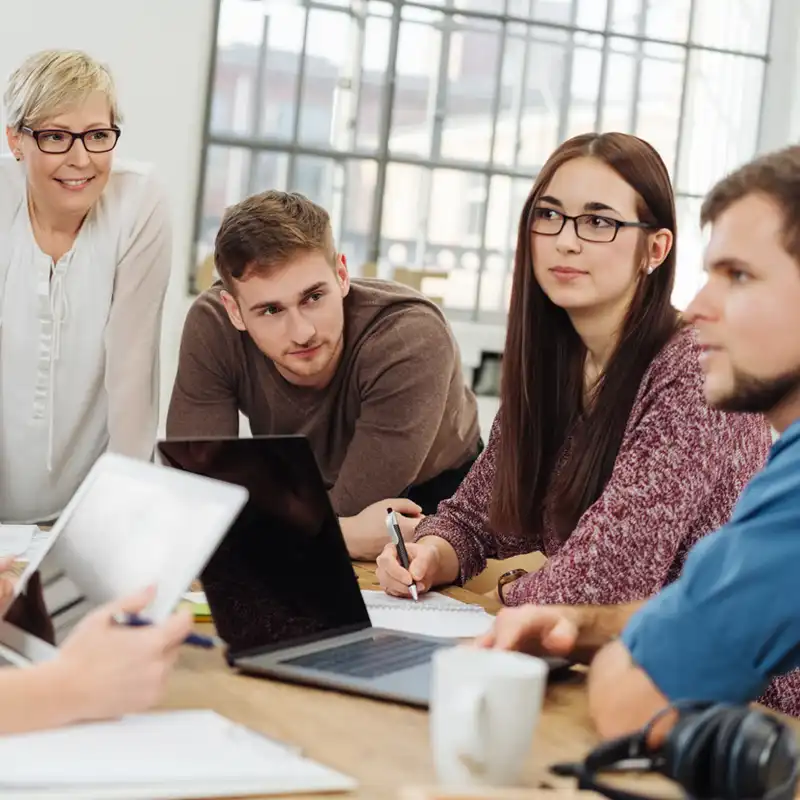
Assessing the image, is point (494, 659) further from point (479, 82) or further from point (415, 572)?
point (479, 82)

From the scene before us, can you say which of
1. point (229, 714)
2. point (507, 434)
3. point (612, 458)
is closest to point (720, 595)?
point (229, 714)

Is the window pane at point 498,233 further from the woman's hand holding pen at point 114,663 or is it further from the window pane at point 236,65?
the woman's hand holding pen at point 114,663

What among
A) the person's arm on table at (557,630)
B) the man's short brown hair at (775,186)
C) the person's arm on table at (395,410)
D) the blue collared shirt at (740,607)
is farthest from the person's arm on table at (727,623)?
the person's arm on table at (395,410)

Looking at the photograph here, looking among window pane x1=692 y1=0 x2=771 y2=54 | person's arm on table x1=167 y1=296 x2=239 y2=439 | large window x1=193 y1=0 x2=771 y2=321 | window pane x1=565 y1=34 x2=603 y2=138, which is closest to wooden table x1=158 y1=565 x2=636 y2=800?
person's arm on table x1=167 y1=296 x2=239 y2=439

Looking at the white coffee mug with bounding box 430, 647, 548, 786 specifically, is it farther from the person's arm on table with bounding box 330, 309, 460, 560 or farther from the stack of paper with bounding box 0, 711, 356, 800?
the person's arm on table with bounding box 330, 309, 460, 560

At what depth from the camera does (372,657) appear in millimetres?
1337

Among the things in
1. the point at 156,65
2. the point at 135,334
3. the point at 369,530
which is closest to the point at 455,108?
the point at 156,65

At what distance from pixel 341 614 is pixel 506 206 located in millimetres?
5168

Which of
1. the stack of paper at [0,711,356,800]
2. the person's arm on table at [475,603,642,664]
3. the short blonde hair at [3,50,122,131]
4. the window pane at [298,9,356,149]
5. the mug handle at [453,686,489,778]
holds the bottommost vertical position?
the stack of paper at [0,711,356,800]

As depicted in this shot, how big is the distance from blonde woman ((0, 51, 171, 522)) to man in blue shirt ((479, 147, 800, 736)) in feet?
4.62

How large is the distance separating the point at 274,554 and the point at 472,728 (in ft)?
1.69

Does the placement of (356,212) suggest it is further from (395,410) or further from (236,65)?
(395,410)

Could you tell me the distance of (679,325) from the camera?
1.83 metres

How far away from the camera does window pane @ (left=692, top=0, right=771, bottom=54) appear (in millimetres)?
6695
